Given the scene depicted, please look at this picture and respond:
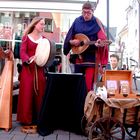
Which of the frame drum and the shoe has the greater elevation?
the frame drum

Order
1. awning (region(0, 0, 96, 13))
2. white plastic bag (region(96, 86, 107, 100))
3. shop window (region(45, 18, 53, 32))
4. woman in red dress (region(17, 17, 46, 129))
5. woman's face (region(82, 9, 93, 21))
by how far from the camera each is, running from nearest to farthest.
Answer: white plastic bag (region(96, 86, 107, 100))
woman's face (region(82, 9, 93, 21))
woman in red dress (region(17, 17, 46, 129))
awning (region(0, 0, 96, 13))
shop window (region(45, 18, 53, 32))

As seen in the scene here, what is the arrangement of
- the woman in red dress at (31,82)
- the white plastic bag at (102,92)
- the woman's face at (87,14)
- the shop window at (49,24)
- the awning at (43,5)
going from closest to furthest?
the white plastic bag at (102,92) < the woman's face at (87,14) < the woman in red dress at (31,82) < the awning at (43,5) < the shop window at (49,24)

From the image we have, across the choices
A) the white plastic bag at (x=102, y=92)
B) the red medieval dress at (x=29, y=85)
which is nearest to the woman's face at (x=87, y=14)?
the red medieval dress at (x=29, y=85)

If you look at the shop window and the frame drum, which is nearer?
the frame drum

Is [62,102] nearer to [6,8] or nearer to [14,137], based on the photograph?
[14,137]

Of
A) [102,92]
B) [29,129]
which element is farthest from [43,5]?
[102,92]

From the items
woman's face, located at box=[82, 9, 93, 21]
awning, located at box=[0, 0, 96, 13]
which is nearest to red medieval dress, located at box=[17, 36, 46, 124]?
woman's face, located at box=[82, 9, 93, 21]

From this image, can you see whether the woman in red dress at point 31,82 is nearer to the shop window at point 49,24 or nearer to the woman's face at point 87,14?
the woman's face at point 87,14

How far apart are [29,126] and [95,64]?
107 centimetres

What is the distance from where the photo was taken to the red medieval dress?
4199 millimetres

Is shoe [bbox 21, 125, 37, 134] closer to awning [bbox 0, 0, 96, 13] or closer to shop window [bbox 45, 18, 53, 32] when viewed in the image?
awning [bbox 0, 0, 96, 13]

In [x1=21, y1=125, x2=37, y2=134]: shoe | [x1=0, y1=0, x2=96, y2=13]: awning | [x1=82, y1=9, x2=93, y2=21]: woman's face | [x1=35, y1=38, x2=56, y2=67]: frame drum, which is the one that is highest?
→ [x1=0, y1=0, x2=96, y2=13]: awning

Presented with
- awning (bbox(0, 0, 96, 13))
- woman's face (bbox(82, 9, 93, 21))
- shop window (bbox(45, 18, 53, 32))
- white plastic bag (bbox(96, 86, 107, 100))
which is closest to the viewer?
white plastic bag (bbox(96, 86, 107, 100))

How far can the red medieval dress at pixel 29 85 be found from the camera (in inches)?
165
